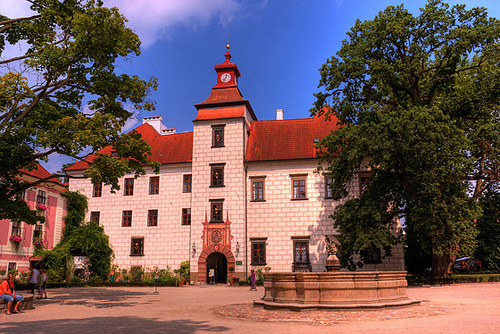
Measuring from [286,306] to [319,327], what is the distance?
312cm

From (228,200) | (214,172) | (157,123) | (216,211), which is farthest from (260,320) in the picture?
(157,123)

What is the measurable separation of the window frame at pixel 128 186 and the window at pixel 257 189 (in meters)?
9.99

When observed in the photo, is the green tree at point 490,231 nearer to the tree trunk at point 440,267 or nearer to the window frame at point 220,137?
the tree trunk at point 440,267

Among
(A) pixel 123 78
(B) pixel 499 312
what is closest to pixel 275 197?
(A) pixel 123 78

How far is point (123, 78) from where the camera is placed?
1806 centimetres

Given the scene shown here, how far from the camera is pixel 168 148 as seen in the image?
113 feet

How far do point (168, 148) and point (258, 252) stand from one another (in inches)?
466

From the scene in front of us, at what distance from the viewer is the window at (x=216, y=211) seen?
30006 millimetres

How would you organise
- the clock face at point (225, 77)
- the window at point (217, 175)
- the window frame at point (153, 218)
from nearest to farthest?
the window at point (217, 175)
the window frame at point (153, 218)
the clock face at point (225, 77)

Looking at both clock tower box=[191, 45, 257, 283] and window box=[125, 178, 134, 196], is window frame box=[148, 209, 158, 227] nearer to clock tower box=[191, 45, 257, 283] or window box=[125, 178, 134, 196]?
window box=[125, 178, 134, 196]

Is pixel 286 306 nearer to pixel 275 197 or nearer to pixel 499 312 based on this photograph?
pixel 499 312

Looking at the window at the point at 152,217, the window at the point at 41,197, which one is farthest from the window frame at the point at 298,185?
the window at the point at 41,197

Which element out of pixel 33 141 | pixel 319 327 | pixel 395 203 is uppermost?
pixel 33 141

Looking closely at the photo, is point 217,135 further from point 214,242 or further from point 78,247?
point 78,247
